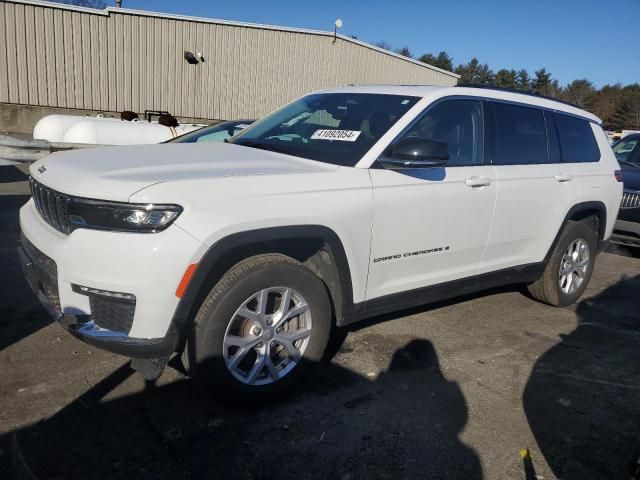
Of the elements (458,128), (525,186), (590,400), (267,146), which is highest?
(458,128)

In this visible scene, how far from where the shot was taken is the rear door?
13.3ft

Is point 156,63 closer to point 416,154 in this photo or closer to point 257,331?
point 416,154

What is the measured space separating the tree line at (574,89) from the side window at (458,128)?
248 ft

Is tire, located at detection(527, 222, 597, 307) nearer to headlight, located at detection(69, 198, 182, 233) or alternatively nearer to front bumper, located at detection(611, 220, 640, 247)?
front bumper, located at detection(611, 220, 640, 247)

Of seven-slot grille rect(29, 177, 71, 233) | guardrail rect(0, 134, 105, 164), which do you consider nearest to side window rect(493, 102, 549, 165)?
seven-slot grille rect(29, 177, 71, 233)

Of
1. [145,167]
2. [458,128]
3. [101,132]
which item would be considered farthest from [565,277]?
[101,132]

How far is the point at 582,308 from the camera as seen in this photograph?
5266 millimetres

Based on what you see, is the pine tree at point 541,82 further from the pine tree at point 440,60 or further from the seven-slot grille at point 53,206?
the seven-slot grille at point 53,206

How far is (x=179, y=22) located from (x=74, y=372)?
19029mm

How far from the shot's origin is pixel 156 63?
19.6 metres

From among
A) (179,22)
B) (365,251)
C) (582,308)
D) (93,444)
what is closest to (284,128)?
(365,251)

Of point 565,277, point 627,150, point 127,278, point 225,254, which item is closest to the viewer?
point 127,278

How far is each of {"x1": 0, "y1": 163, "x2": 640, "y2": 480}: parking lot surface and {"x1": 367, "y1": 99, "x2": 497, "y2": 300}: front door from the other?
65 centimetres

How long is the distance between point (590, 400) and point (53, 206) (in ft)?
11.2
